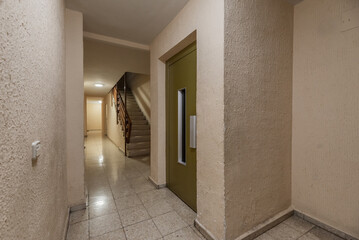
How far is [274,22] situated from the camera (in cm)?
179

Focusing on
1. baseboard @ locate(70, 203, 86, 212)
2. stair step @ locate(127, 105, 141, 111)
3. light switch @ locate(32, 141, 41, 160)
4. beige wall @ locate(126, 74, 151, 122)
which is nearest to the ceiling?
light switch @ locate(32, 141, 41, 160)

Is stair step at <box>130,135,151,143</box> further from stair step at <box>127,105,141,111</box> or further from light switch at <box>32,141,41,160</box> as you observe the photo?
light switch at <box>32,141,41,160</box>

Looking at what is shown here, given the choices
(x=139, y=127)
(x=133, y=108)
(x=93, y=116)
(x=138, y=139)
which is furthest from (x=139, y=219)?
(x=93, y=116)

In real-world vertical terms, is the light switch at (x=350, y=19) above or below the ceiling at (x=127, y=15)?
below

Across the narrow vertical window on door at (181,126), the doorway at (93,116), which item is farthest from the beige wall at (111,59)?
the doorway at (93,116)

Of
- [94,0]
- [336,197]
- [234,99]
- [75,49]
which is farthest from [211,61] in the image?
[336,197]

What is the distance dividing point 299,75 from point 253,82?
0.81m

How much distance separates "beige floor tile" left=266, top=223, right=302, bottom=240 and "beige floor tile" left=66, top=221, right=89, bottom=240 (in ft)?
6.54

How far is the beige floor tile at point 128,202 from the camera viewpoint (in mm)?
2186

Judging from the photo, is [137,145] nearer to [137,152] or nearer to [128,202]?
[137,152]

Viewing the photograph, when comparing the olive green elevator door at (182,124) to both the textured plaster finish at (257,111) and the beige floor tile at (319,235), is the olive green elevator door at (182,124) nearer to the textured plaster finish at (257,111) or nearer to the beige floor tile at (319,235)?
the textured plaster finish at (257,111)

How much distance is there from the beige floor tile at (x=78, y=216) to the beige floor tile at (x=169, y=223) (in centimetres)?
91

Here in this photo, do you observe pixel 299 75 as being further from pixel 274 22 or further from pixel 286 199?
pixel 286 199

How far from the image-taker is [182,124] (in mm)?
2367
